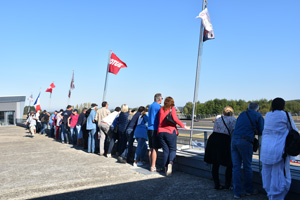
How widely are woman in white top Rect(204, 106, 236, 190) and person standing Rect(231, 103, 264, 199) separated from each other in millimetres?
272

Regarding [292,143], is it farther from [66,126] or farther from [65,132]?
[65,132]

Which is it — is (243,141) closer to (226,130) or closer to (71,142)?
(226,130)

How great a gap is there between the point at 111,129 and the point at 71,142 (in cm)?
577

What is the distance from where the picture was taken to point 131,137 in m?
7.48

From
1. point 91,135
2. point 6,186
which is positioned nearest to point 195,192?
point 6,186

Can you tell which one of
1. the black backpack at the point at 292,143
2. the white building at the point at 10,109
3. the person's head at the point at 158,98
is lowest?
the white building at the point at 10,109

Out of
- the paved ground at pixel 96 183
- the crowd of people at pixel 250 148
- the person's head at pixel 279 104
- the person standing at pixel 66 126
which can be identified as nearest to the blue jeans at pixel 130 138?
the paved ground at pixel 96 183

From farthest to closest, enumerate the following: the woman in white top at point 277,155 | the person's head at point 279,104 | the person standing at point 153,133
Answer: the person standing at point 153,133, the person's head at point 279,104, the woman in white top at point 277,155

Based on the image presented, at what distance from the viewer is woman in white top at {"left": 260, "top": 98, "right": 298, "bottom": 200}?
3.71m

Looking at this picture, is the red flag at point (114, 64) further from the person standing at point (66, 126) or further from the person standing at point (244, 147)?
the person standing at point (244, 147)

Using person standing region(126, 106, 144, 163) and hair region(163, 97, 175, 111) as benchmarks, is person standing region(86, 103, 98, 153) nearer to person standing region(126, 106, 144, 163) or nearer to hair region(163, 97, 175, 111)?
person standing region(126, 106, 144, 163)

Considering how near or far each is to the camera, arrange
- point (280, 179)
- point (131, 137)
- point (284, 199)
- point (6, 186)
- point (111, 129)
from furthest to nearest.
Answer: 1. point (111, 129)
2. point (131, 137)
3. point (6, 186)
4. point (284, 199)
5. point (280, 179)

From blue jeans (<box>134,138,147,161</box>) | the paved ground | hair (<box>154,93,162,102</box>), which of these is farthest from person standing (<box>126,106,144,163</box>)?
hair (<box>154,93,162,102</box>)

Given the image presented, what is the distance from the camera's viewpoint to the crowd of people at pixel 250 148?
147 inches
